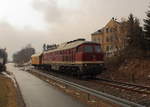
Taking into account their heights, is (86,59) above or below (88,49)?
below

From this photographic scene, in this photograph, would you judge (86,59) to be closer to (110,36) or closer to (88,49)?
(88,49)

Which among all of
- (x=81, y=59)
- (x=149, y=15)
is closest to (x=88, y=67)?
(x=81, y=59)

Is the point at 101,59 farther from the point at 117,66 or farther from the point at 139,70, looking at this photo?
the point at 117,66

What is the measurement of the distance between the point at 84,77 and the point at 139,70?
6594mm

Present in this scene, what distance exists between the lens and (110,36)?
69188 millimetres

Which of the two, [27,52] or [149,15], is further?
[27,52]

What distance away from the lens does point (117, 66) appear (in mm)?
33656

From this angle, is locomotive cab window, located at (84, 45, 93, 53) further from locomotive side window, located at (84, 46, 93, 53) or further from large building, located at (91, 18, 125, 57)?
large building, located at (91, 18, 125, 57)

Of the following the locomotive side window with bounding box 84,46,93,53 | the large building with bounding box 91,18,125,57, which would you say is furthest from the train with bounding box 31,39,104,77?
the large building with bounding box 91,18,125,57

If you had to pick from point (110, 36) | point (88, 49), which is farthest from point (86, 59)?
point (110, 36)

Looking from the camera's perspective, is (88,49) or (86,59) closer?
(86,59)

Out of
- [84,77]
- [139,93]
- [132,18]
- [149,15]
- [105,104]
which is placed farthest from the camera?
[132,18]

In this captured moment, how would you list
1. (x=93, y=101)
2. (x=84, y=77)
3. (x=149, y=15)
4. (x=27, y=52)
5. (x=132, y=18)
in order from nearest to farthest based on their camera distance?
(x=93, y=101), (x=84, y=77), (x=149, y=15), (x=132, y=18), (x=27, y=52)

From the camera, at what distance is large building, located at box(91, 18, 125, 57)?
50862mm
